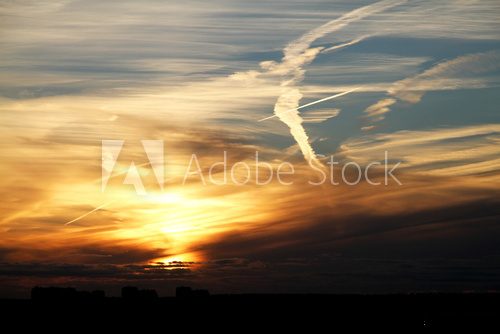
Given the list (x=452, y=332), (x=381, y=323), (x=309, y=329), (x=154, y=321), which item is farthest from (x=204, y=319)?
(x=452, y=332)

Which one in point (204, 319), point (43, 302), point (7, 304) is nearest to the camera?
point (204, 319)

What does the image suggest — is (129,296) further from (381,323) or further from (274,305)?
(381,323)

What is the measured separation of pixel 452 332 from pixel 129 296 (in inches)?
2456

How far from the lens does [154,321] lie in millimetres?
Answer: 114375

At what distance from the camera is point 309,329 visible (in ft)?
366

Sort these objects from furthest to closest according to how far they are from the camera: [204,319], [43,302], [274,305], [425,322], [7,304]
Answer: [274,305], [7,304], [43,302], [204,319], [425,322]

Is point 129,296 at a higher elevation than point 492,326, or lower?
higher

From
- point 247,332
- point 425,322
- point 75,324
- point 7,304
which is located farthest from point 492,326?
point 7,304

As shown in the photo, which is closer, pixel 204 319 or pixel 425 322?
pixel 425 322

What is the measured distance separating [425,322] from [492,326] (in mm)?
9081

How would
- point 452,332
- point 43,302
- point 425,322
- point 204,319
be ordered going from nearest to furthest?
point 452,332 < point 425,322 < point 204,319 < point 43,302

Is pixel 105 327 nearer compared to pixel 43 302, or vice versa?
pixel 105 327

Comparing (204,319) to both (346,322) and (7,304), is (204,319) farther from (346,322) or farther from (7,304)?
(7,304)

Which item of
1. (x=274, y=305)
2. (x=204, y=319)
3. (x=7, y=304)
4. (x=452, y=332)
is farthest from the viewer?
(x=274, y=305)
